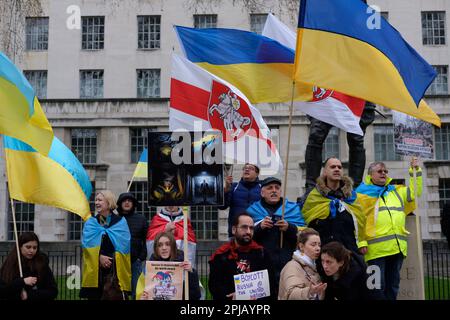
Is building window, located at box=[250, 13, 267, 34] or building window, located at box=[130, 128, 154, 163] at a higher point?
building window, located at box=[250, 13, 267, 34]

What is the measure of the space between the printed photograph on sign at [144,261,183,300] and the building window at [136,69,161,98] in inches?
1114

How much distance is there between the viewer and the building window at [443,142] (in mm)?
34000

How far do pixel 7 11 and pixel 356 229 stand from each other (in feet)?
94.3

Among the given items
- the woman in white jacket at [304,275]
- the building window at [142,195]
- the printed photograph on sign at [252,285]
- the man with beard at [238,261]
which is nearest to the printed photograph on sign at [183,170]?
the man with beard at [238,261]

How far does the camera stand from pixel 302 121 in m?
33.7

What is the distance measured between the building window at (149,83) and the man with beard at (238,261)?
1112 inches

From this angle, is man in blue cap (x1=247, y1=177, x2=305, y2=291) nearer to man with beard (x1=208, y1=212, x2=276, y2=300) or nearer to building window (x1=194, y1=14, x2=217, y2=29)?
man with beard (x1=208, y1=212, x2=276, y2=300)

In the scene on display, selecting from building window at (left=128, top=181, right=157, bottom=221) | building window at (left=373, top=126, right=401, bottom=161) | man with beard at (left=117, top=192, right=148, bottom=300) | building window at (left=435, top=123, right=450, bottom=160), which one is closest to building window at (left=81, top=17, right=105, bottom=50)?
building window at (left=128, top=181, right=157, bottom=221)

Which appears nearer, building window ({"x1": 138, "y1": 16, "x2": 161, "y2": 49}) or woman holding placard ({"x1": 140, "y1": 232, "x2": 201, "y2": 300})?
woman holding placard ({"x1": 140, "y1": 232, "x2": 201, "y2": 300})

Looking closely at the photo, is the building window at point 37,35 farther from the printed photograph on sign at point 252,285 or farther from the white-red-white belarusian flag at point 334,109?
the printed photograph on sign at point 252,285

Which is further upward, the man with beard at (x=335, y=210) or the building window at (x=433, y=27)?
the building window at (x=433, y=27)

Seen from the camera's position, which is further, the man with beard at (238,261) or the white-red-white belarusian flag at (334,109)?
the white-red-white belarusian flag at (334,109)

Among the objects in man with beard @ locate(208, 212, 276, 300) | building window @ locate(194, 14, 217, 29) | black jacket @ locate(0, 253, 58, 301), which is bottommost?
black jacket @ locate(0, 253, 58, 301)

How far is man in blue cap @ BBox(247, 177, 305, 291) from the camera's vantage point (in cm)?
770
